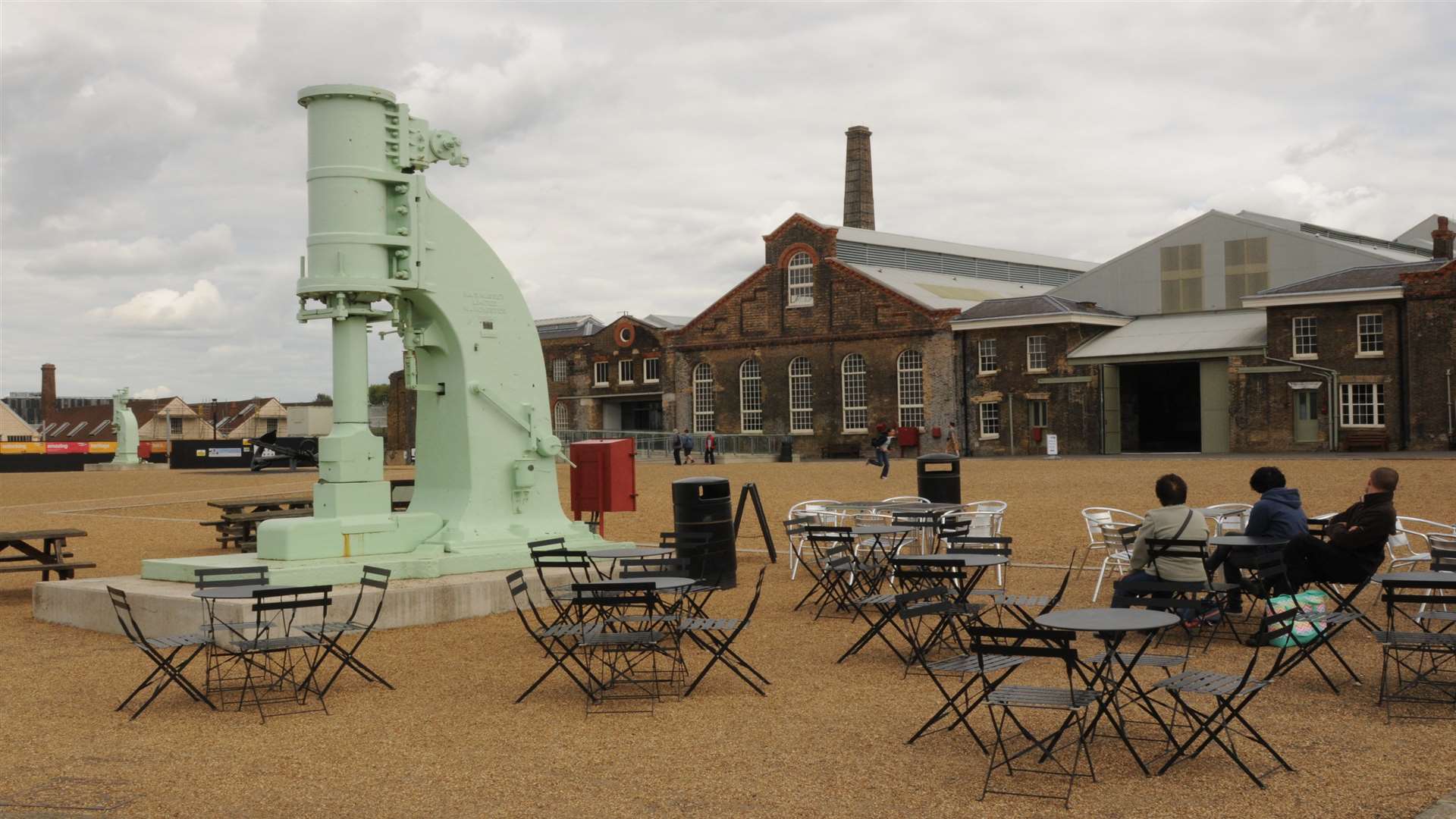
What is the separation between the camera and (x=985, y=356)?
43656 millimetres

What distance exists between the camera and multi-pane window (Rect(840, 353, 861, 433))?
4684 cm

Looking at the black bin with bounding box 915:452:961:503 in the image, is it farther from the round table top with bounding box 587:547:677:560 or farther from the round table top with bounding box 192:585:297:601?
the round table top with bounding box 192:585:297:601

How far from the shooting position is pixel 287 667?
9047 mm

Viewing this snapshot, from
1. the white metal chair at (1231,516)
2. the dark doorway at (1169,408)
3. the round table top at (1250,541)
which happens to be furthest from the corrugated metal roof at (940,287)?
the round table top at (1250,541)

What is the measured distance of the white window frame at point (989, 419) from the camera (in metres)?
43.3

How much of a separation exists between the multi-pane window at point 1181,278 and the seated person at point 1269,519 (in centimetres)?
3590

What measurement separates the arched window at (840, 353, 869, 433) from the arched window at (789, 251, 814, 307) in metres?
2.87

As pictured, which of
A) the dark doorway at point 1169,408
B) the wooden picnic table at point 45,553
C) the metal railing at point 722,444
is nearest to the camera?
the wooden picnic table at point 45,553

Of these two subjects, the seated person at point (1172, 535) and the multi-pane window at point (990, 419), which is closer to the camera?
the seated person at point (1172, 535)

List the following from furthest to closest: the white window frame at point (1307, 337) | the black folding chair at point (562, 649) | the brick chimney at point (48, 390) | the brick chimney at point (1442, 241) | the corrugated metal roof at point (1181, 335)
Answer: the brick chimney at point (48, 390)
the brick chimney at point (1442, 241)
the corrugated metal roof at point (1181, 335)
the white window frame at point (1307, 337)
the black folding chair at point (562, 649)

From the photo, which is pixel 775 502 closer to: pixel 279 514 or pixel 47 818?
pixel 279 514

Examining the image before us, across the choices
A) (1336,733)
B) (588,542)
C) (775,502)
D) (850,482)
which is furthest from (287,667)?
(850,482)

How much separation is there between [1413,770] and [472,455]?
8.62 meters

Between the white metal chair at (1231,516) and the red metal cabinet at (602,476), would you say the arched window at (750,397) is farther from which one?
the white metal chair at (1231,516)
